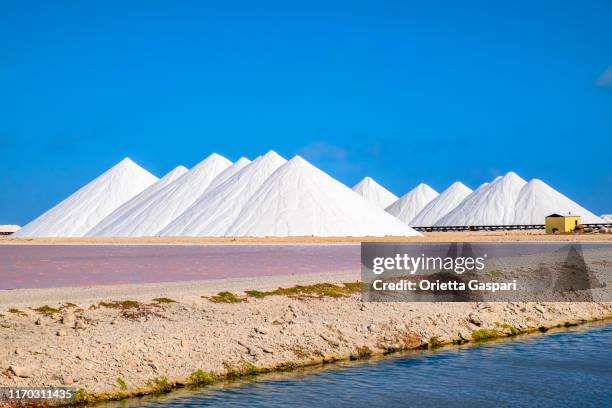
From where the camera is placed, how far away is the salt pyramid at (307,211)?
72375 mm

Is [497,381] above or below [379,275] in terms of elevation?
below

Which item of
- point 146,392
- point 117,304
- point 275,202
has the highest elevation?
point 275,202

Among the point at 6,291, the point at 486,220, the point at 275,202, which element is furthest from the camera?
the point at 486,220

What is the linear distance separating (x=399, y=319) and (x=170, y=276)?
9670mm

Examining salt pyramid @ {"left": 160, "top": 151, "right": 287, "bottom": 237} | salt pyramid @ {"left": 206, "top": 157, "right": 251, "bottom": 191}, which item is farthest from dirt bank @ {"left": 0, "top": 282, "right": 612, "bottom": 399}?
salt pyramid @ {"left": 206, "top": 157, "right": 251, "bottom": 191}


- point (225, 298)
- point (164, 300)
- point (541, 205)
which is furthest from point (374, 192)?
point (164, 300)

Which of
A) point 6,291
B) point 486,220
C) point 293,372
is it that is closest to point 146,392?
point 293,372

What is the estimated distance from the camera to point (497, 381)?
1286 cm

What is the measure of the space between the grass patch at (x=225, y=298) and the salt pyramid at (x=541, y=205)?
111 metres

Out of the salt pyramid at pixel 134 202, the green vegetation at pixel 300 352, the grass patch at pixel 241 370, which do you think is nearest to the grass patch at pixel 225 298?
the green vegetation at pixel 300 352

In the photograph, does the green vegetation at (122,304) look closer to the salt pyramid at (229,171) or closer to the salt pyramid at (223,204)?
the salt pyramid at (223,204)

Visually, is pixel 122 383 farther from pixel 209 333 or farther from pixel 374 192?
pixel 374 192

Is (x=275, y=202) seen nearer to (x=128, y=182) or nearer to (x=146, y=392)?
(x=128, y=182)

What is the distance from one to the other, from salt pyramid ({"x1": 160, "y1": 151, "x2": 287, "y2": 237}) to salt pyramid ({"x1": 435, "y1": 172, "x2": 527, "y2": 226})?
45.5 metres
